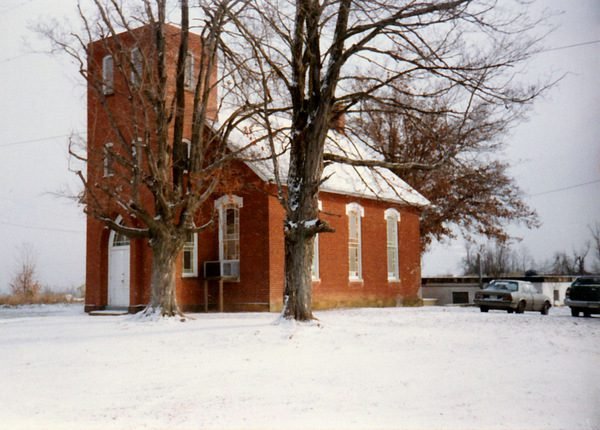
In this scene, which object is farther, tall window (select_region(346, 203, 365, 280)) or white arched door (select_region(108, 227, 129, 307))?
tall window (select_region(346, 203, 365, 280))

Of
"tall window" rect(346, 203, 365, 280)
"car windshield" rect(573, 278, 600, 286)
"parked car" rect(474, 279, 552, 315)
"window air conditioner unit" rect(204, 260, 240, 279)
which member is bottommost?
"parked car" rect(474, 279, 552, 315)

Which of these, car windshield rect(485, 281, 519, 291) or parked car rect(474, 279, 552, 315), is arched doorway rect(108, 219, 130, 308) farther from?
car windshield rect(485, 281, 519, 291)

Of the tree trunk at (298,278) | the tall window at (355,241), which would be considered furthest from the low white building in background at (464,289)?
the tree trunk at (298,278)

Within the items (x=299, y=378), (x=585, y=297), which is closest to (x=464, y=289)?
(x=585, y=297)

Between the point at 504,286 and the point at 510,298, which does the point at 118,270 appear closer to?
the point at 510,298

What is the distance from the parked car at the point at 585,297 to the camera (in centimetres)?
2330

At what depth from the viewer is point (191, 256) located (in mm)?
23828

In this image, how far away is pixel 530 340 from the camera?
45.8ft

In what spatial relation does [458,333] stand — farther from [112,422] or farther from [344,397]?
[112,422]

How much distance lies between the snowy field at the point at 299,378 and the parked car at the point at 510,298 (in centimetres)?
1041

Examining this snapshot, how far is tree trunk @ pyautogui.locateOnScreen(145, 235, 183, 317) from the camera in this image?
58.1ft

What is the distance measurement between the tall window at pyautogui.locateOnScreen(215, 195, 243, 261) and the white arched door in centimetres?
334

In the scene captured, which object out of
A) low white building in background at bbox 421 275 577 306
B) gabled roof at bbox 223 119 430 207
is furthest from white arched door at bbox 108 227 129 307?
low white building in background at bbox 421 275 577 306

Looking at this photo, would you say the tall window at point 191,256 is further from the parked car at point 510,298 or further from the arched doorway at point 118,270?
the parked car at point 510,298
